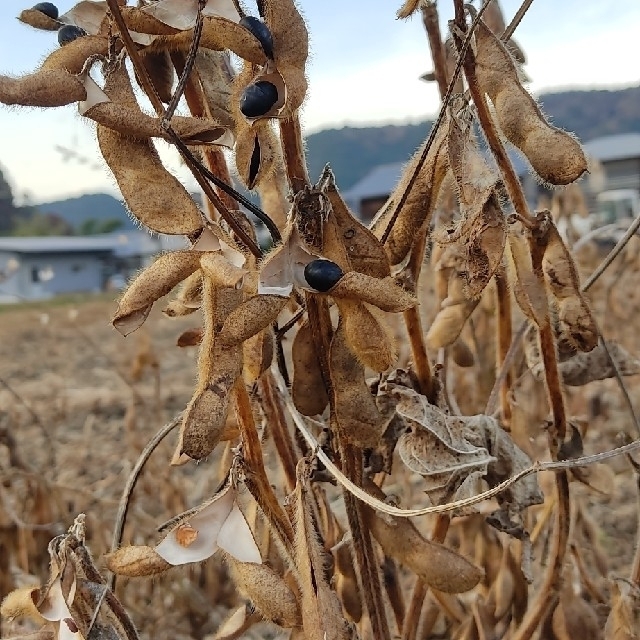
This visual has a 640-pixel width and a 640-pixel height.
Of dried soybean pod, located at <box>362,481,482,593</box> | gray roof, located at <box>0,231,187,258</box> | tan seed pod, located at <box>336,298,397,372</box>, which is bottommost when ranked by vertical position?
gray roof, located at <box>0,231,187,258</box>

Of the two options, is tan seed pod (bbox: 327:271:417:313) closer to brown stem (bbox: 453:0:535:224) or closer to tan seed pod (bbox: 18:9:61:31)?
brown stem (bbox: 453:0:535:224)

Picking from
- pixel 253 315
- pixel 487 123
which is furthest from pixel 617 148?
pixel 253 315

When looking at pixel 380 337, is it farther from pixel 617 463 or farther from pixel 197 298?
pixel 617 463

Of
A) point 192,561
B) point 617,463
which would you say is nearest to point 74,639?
point 192,561

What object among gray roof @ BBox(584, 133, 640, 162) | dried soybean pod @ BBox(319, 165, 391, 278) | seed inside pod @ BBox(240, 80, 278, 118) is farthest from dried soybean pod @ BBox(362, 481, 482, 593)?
gray roof @ BBox(584, 133, 640, 162)

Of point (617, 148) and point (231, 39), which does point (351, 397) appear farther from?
point (617, 148)

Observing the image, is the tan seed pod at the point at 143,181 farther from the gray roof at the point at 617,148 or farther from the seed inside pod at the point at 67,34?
the gray roof at the point at 617,148

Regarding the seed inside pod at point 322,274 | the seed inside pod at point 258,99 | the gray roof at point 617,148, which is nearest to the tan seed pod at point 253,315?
the seed inside pod at point 322,274
